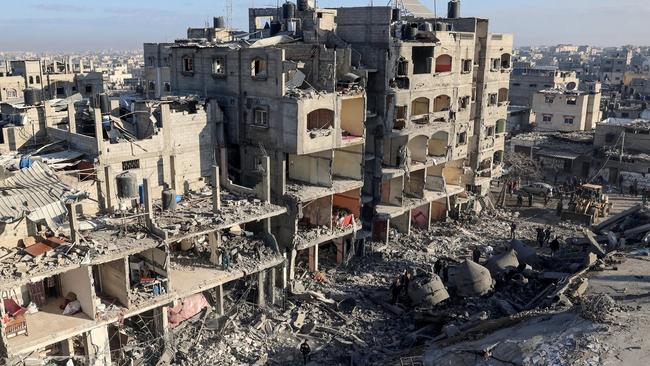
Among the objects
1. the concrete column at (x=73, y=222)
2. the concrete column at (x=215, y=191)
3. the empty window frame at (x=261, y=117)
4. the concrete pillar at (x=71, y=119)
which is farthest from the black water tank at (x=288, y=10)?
the concrete column at (x=73, y=222)

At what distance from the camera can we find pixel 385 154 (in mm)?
38375

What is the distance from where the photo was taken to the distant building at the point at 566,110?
224ft

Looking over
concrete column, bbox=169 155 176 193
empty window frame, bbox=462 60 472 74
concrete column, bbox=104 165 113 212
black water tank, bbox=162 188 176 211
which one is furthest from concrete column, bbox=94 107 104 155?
empty window frame, bbox=462 60 472 74

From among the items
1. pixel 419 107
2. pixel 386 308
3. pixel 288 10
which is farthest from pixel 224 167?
pixel 419 107

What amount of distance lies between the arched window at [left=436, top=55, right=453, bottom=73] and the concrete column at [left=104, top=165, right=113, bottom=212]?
79.8ft

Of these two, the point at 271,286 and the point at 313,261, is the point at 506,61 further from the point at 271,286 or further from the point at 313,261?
the point at 271,286

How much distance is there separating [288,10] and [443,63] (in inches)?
463

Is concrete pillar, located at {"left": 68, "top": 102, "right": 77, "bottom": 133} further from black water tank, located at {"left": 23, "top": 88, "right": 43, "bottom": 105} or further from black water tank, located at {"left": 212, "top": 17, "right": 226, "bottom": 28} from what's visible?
black water tank, located at {"left": 212, "top": 17, "right": 226, "bottom": 28}

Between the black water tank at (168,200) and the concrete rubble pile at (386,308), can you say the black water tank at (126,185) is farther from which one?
the concrete rubble pile at (386,308)

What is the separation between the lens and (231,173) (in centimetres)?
3362

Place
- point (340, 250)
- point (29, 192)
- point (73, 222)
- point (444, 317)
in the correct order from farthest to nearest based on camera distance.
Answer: point (340, 250) < point (444, 317) < point (29, 192) < point (73, 222)

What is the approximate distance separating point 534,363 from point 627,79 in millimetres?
111837

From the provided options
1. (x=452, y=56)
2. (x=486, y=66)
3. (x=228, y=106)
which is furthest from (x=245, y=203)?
(x=486, y=66)

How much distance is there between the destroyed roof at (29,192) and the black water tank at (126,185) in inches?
108
